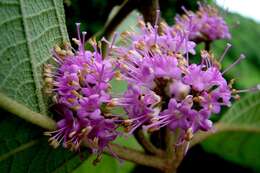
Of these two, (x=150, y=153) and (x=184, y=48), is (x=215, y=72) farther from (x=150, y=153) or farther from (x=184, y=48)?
(x=150, y=153)

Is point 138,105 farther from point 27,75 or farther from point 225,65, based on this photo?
point 225,65

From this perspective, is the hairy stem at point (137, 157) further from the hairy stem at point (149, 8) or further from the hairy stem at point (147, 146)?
the hairy stem at point (149, 8)

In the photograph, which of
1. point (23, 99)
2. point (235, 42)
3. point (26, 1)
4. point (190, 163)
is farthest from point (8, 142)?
point (235, 42)

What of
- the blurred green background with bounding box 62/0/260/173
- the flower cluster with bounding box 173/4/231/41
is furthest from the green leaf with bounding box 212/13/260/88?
the flower cluster with bounding box 173/4/231/41

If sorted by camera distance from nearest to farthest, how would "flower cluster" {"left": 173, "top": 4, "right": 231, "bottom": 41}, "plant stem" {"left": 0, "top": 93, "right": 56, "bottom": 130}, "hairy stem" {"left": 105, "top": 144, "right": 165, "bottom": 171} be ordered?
"plant stem" {"left": 0, "top": 93, "right": 56, "bottom": 130}
"hairy stem" {"left": 105, "top": 144, "right": 165, "bottom": 171}
"flower cluster" {"left": 173, "top": 4, "right": 231, "bottom": 41}

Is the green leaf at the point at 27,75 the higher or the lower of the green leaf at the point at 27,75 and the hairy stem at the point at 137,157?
the higher

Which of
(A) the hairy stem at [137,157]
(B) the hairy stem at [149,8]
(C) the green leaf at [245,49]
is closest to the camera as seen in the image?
(A) the hairy stem at [137,157]

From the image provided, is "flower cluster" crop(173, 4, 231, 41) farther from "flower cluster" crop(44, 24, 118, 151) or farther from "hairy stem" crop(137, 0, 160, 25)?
"flower cluster" crop(44, 24, 118, 151)

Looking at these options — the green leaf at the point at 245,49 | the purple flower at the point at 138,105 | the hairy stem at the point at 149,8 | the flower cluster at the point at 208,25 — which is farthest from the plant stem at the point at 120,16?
the green leaf at the point at 245,49
